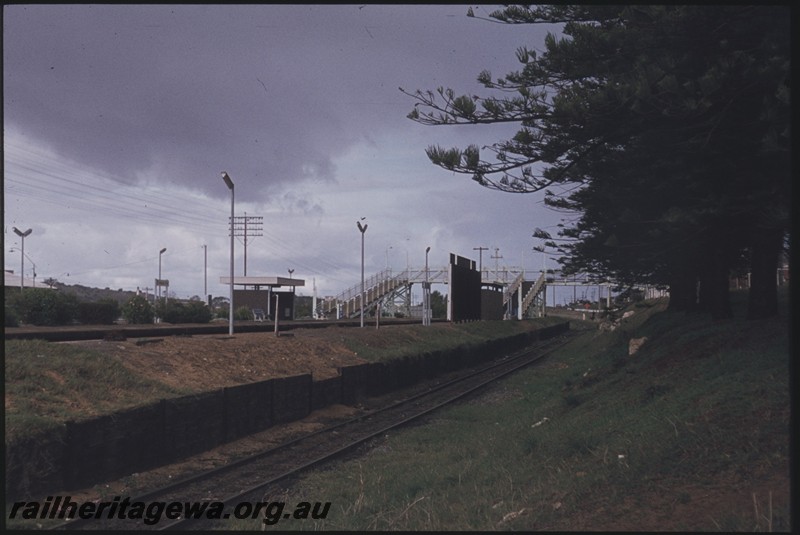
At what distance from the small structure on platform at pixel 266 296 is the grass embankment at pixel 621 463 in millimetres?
28384

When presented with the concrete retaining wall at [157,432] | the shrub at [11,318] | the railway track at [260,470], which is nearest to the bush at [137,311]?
the shrub at [11,318]

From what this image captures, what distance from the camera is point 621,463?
7590 mm

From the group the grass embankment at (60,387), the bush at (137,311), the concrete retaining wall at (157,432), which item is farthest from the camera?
the bush at (137,311)

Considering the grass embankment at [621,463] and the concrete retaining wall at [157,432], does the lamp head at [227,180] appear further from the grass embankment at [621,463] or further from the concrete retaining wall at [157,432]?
→ the grass embankment at [621,463]

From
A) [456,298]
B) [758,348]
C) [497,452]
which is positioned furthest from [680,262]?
[456,298]

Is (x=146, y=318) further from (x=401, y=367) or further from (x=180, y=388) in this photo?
(x=180, y=388)

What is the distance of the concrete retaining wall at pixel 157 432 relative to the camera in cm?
892

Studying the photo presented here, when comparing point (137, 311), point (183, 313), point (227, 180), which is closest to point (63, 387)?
point (227, 180)

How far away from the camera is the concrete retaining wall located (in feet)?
29.3

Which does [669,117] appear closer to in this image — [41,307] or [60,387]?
[60,387]

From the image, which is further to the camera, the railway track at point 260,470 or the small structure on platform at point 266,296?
the small structure on platform at point 266,296

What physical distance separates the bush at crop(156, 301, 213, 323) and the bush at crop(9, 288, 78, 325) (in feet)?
23.2

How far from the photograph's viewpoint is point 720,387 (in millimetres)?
9250

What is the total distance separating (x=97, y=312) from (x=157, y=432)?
65.9 ft
